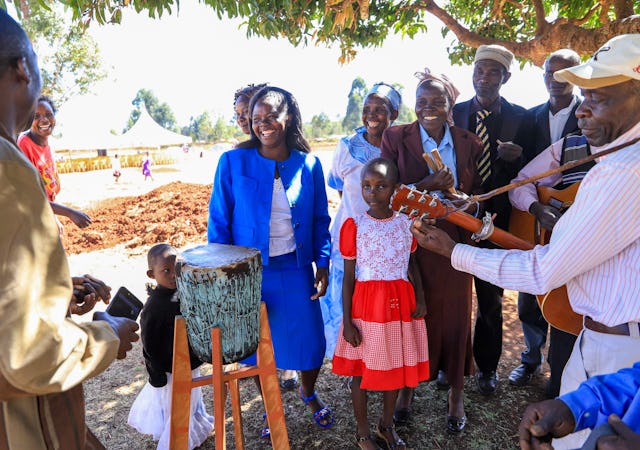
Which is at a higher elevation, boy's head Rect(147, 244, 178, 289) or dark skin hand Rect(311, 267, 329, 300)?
boy's head Rect(147, 244, 178, 289)

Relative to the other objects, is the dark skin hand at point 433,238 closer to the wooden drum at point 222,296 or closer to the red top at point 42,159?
the wooden drum at point 222,296

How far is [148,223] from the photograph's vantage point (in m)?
9.11

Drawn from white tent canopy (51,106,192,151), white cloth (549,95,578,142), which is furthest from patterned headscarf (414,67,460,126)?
white tent canopy (51,106,192,151)

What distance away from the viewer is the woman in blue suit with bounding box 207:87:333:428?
269 centimetres

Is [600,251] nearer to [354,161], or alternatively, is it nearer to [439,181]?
[439,181]

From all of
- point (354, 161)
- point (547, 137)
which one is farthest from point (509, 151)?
point (354, 161)

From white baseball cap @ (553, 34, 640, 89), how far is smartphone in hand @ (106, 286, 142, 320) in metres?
2.13

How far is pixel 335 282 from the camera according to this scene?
388 cm

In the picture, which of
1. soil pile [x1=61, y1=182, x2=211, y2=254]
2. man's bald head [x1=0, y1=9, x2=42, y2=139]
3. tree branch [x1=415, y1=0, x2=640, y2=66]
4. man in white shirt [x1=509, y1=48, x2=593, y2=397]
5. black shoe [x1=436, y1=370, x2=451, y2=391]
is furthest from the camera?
soil pile [x1=61, y1=182, x2=211, y2=254]

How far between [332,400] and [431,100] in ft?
7.88

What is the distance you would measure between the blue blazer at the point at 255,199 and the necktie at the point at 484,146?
1.28 m

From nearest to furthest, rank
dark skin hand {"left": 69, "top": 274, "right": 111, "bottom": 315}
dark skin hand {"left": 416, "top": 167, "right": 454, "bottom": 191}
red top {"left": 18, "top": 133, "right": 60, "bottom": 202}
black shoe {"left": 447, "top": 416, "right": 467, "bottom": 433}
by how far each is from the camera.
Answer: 1. dark skin hand {"left": 69, "top": 274, "right": 111, "bottom": 315}
2. dark skin hand {"left": 416, "top": 167, "right": 454, "bottom": 191}
3. black shoe {"left": 447, "top": 416, "right": 467, "bottom": 433}
4. red top {"left": 18, "top": 133, "right": 60, "bottom": 202}

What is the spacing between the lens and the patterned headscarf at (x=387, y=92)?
11.0 feet

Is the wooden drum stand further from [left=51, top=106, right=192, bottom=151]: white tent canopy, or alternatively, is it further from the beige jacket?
[left=51, top=106, right=192, bottom=151]: white tent canopy
